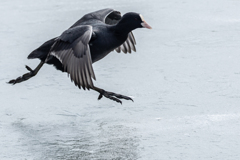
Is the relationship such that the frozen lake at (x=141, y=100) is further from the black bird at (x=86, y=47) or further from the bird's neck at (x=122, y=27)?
the bird's neck at (x=122, y=27)

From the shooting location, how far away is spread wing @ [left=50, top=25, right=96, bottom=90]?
4.26m

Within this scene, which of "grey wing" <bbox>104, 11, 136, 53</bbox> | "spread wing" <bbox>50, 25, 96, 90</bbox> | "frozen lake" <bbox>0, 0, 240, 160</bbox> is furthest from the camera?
"grey wing" <bbox>104, 11, 136, 53</bbox>

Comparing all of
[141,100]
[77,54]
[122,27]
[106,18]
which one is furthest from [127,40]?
[77,54]

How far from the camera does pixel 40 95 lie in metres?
4.97

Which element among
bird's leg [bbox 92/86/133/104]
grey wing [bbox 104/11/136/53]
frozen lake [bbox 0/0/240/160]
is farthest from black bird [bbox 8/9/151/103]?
grey wing [bbox 104/11/136/53]

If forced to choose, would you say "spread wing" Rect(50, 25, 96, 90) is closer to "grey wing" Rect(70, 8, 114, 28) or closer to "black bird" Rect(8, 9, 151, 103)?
"black bird" Rect(8, 9, 151, 103)

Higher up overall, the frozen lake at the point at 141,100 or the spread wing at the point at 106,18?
the spread wing at the point at 106,18

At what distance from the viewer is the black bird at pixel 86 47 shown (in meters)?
4.29

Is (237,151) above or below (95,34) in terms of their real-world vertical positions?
below

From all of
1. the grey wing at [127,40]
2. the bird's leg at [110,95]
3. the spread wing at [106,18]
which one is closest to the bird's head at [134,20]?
the spread wing at [106,18]

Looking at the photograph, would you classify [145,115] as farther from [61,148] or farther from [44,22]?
[44,22]

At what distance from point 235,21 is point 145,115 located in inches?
139

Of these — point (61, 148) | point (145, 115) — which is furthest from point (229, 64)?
point (61, 148)

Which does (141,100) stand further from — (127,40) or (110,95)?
(127,40)
